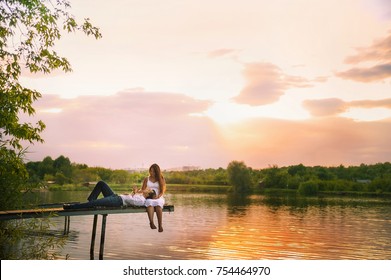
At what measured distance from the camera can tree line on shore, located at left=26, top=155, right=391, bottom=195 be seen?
6819 cm

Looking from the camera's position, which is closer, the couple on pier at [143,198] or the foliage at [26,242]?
the couple on pier at [143,198]

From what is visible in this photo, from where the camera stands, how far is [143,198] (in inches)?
412

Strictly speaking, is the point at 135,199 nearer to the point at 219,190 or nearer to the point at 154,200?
the point at 154,200

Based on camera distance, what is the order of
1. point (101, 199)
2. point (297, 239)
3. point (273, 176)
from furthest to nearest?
point (273, 176) < point (297, 239) < point (101, 199)

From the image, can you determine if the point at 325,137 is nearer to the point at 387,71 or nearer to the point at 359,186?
the point at 387,71

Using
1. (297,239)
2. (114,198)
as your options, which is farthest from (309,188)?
(114,198)

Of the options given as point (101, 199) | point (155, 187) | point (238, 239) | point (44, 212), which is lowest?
point (238, 239)

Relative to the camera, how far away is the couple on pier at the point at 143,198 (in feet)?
33.3

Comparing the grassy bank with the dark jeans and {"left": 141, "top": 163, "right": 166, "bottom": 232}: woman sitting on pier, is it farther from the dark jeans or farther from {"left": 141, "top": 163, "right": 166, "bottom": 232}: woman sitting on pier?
{"left": 141, "top": 163, "right": 166, "bottom": 232}: woman sitting on pier

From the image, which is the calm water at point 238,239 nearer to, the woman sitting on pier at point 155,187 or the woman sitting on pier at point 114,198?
the woman sitting on pier at point 114,198

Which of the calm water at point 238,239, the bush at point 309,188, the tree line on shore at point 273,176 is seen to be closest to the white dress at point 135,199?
the calm water at point 238,239

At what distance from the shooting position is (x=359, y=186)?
261ft

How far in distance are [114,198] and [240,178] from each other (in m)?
74.4
